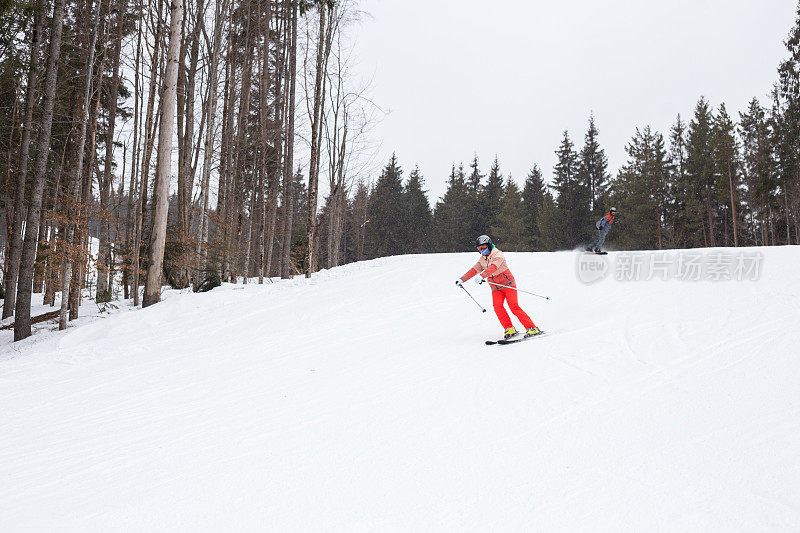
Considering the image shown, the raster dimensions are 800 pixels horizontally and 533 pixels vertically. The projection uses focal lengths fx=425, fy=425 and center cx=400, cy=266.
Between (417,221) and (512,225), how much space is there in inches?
519

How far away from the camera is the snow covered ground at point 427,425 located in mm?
2797

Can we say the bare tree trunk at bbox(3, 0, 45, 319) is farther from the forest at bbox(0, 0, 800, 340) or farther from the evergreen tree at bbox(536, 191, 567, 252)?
the evergreen tree at bbox(536, 191, 567, 252)

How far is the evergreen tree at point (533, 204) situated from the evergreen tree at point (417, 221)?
40.0 ft

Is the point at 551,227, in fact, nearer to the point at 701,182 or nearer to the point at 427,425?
the point at 701,182

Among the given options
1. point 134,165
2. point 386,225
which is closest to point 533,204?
point 386,225

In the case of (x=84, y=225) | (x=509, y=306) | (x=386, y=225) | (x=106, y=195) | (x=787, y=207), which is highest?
(x=386, y=225)

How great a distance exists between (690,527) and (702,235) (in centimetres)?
4214

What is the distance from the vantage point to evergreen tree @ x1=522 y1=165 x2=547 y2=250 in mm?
44281

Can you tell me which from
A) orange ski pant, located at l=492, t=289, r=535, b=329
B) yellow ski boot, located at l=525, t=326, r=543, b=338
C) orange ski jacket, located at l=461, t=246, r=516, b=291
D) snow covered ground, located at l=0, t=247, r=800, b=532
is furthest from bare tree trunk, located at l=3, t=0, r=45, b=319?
yellow ski boot, located at l=525, t=326, r=543, b=338

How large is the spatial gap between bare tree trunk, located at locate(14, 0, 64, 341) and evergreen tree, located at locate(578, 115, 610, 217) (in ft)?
134

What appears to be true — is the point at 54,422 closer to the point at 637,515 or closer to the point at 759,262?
the point at 637,515

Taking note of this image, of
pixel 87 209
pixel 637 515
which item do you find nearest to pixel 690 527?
pixel 637 515

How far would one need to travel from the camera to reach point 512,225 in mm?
45062

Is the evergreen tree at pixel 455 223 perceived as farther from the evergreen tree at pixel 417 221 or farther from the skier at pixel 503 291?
the skier at pixel 503 291
